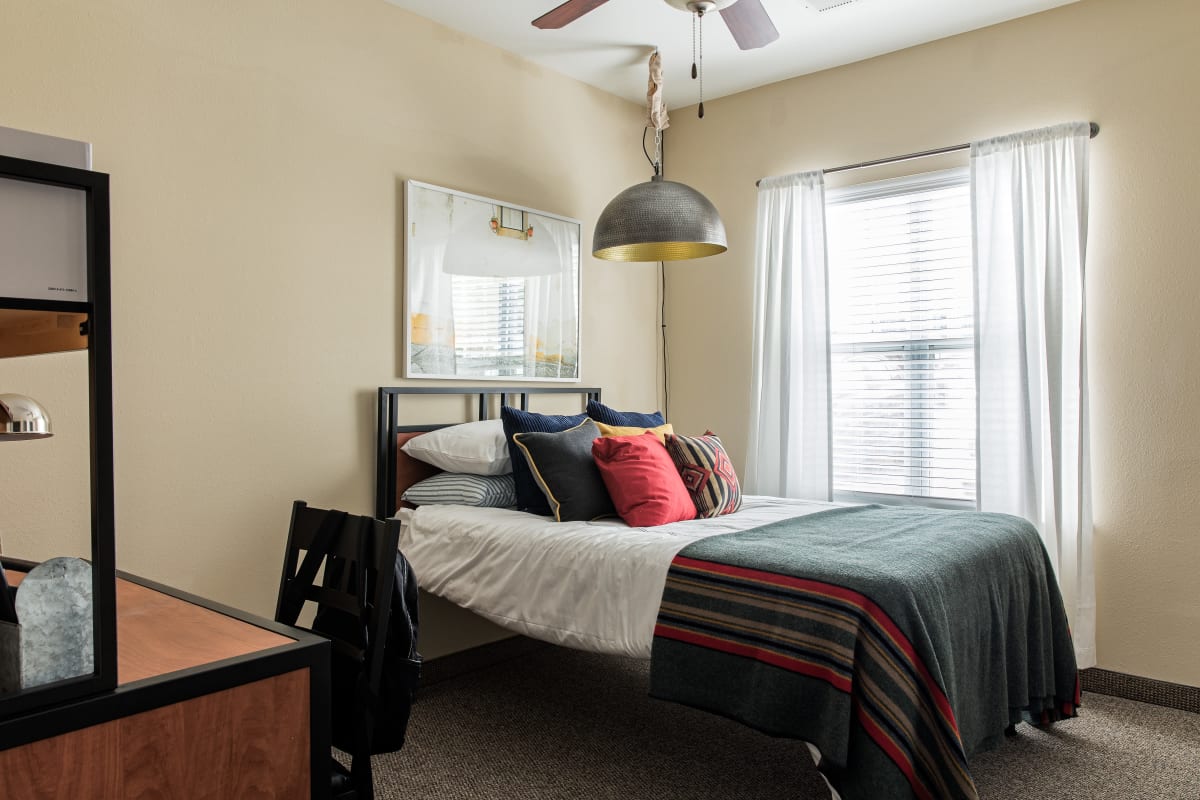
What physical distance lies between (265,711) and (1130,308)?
3.37 m

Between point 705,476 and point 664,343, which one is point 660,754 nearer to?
point 705,476

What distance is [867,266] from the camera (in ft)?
12.9

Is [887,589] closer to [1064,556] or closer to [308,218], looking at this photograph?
[1064,556]

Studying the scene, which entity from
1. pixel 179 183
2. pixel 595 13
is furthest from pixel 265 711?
pixel 595 13

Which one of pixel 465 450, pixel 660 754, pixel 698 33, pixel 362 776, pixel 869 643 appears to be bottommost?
pixel 660 754

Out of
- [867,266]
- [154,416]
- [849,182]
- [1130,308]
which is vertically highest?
[849,182]

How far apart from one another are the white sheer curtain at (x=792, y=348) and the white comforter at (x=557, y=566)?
2.63 ft

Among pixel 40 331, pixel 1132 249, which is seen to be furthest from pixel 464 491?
pixel 1132 249

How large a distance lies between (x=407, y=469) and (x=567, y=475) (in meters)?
0.71

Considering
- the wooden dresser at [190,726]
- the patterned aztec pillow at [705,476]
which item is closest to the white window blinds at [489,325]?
the patterned aztec pillow at [705,476]

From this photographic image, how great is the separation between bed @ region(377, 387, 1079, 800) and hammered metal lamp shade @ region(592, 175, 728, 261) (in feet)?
Answer: 3.46

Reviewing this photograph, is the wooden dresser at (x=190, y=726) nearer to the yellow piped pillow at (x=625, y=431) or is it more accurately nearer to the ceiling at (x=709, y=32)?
the yellow piped pillow at (x=625, y=431)

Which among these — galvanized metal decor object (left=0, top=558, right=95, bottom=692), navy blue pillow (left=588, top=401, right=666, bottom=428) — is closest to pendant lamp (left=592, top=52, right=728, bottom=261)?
navy blue pillow (left=588, top=401, right=666, bottom=428)

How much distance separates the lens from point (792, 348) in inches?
158
